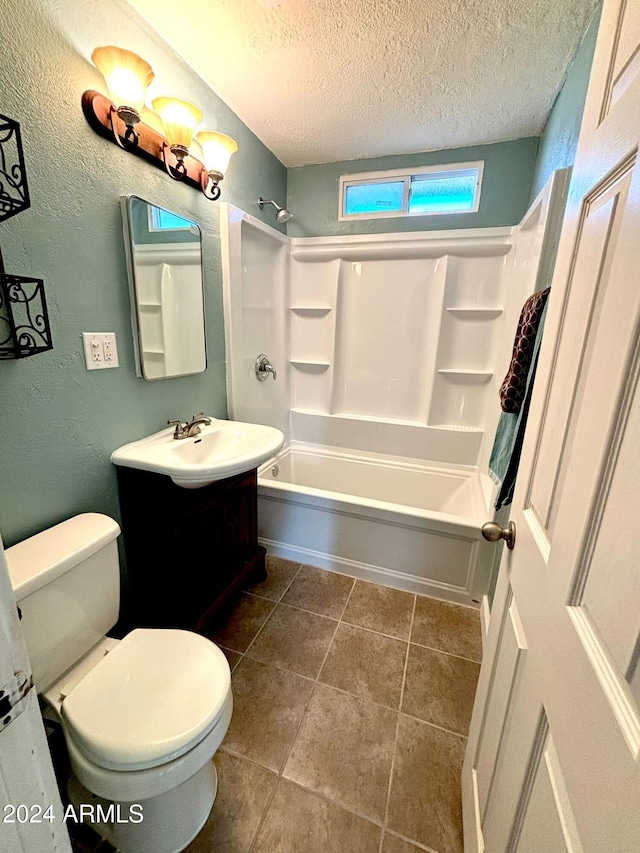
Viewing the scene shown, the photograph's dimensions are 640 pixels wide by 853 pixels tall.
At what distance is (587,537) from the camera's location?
490 millimetres

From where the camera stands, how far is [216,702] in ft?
3.00

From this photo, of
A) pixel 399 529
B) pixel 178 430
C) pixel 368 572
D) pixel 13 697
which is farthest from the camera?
pixel 368 572

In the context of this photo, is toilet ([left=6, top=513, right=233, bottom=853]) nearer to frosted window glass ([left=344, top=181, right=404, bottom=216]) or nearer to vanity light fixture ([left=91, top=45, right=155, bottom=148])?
vanity light fixture ([left=91, top=45, right=155, bottom=148])

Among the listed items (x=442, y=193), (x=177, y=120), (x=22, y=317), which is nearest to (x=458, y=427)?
(x=442, y=193)

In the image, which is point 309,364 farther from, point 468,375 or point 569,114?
point 569,114

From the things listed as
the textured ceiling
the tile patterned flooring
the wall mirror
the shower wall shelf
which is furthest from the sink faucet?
the textured ceiling

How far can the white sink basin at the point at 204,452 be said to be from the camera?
1.24m

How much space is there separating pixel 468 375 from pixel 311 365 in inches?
46.5

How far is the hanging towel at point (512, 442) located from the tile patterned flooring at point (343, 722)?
0.84m

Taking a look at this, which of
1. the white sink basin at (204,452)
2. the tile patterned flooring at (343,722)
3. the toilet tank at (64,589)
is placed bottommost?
the tile patterned flooring at (343,722)

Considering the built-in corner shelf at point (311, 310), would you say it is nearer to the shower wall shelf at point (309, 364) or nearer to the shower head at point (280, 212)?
the shower wall shelf at point (309, 364)

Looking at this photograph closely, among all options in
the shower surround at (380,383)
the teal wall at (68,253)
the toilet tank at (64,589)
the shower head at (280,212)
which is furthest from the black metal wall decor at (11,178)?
the shower head at (280,212)

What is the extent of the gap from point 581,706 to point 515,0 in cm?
198

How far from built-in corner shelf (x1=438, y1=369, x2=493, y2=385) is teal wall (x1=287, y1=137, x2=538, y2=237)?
92 cm
